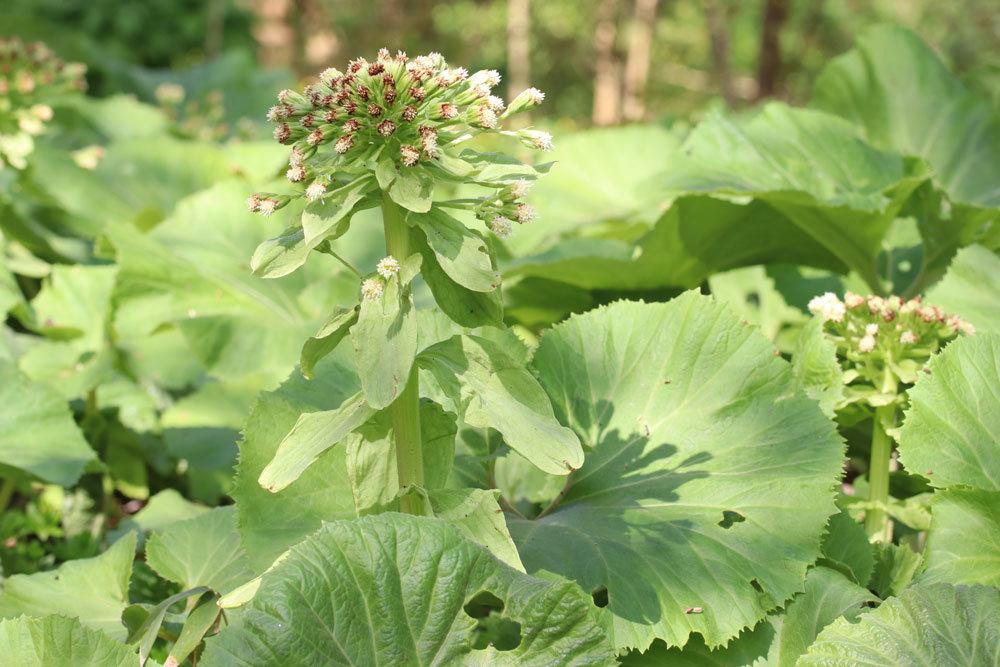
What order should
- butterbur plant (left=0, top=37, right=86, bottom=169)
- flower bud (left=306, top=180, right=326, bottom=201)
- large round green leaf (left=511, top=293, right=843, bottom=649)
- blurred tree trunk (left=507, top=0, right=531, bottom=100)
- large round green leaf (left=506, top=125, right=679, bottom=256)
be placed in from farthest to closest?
blurred tree trunk (left=507, top=0, right=531, bottom=100), large round green leaf (left=506, top=125, right=679, bottom=256), butterbur plant (left=0, top=37, right=86, bottom=169), large round green leaf (left=511, top=293, right=843, bottom=649), flower bud (left=306, top=180, right=326, bottom=201)

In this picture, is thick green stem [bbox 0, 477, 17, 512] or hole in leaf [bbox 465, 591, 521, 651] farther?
thick green stem [bbox 0, 477, 17, 512]

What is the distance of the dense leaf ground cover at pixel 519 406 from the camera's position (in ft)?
3.84

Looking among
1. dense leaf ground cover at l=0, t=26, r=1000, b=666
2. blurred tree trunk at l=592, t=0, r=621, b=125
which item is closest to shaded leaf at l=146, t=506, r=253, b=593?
dense leaf ground cover at l=0, t=26, r=1000, b=666

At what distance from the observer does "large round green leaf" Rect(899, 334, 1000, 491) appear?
1476 millimetres

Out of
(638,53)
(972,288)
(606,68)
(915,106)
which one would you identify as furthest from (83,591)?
(606,68)

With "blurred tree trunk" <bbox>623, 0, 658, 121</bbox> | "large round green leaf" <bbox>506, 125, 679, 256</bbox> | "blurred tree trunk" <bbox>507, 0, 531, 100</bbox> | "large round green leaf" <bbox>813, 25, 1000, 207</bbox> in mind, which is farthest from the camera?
"blurred tree trunk" <bbox>507, 0, 531, 100</bbox>

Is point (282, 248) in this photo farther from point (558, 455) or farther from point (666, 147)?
point (666, 147)

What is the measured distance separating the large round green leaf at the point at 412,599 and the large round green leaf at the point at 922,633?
0.93 feet

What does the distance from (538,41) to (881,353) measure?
570 inches

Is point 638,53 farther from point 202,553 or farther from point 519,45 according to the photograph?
point 202,553

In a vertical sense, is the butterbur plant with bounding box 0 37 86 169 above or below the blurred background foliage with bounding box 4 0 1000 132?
above

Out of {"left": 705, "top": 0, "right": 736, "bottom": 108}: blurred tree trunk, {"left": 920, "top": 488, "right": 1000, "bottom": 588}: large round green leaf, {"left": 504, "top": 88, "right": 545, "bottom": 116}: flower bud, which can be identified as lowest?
{"left": 705, "top": 0, "right": 736, "bottom": 108}: blurred tree trunk

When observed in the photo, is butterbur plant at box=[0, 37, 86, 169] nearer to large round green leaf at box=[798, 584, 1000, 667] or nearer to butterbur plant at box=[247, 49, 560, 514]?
butterbur plant at box=[247, 49, 560, 514]

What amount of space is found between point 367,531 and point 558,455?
0.22m
